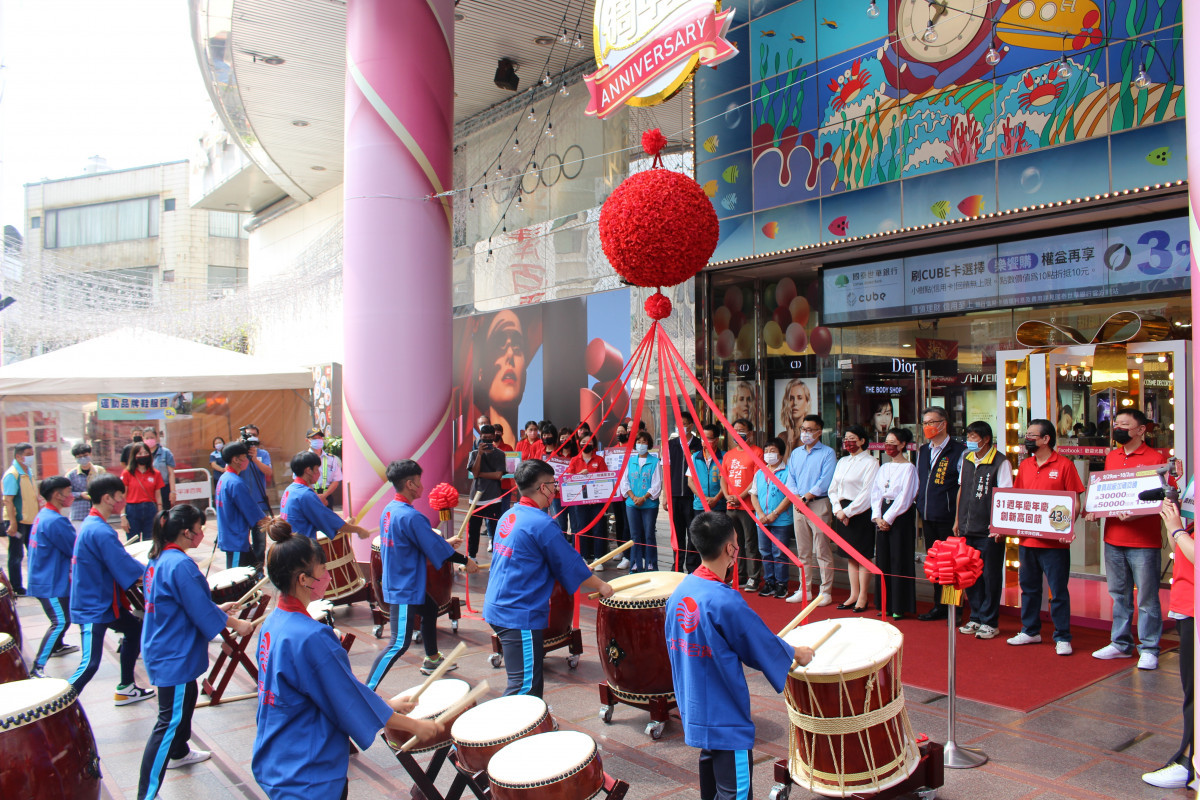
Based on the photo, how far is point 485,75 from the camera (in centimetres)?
1340

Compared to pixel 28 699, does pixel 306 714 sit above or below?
above

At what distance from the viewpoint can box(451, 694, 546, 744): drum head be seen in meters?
3.35

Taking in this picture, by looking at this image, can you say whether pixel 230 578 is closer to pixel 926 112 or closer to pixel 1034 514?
pixel 1034 514

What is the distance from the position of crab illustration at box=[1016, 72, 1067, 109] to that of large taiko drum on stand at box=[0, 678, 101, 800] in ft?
25.1

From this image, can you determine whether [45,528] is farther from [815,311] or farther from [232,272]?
[232,272]

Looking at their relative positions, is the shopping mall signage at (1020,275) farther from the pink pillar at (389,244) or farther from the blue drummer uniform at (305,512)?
the blue drummer uniform at (305,512)

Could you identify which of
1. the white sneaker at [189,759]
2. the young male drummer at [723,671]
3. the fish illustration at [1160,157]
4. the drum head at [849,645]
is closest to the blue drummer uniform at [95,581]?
the white sneaker at [189,759]

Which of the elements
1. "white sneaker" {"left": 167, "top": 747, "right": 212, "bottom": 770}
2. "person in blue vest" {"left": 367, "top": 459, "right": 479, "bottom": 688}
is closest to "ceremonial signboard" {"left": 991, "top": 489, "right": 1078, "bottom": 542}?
"person in blue vest" {"left": 367, "top": 459, "right": 479, "bottom": 688}

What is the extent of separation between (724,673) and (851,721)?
0.72 meters

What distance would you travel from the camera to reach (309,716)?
2.77 metres

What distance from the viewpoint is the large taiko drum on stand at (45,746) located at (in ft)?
10.2

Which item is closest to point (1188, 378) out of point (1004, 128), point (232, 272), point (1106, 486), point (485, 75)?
point (1106, 486)

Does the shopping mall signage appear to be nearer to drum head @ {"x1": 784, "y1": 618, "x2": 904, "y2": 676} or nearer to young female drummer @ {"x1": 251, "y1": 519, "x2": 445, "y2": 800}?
drum head @ {"x1": 784, "y1": 618, "x2": 904, "y2": 676}

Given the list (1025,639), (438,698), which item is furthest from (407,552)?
(1025,639)
